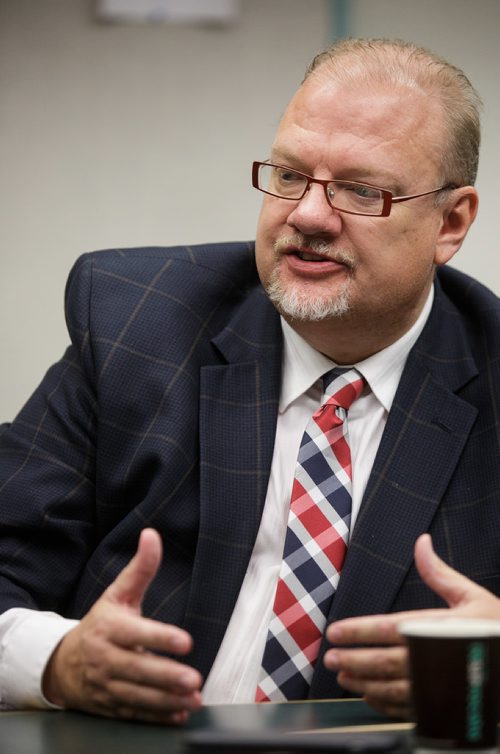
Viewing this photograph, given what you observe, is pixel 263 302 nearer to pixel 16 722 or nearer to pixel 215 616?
pixel 215 616

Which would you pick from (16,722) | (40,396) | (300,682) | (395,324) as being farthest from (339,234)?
(16,722)

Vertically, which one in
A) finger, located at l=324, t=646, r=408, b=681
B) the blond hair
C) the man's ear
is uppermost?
the blond hair

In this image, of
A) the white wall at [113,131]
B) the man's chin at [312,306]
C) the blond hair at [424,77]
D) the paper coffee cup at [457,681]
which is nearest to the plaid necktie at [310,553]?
the man's chin at [312,306]

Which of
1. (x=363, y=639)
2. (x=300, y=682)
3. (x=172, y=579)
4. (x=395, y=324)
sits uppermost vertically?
(x=395, y=324)

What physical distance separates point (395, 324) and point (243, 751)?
108 cm

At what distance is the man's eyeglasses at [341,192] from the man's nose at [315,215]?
1cm

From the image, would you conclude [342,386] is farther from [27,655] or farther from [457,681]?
[457,681]

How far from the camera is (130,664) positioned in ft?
3.62

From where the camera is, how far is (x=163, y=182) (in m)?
2.40

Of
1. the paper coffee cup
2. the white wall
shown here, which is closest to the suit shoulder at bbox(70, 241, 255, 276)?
the white wall

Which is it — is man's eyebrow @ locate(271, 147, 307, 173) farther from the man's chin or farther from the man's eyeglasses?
the man's chin

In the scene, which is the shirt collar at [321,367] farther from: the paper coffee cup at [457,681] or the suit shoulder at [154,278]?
the paper coffee cup at [457,681]

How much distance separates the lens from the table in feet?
3.13

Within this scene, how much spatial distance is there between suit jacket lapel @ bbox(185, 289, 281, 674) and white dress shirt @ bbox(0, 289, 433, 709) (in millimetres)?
30
